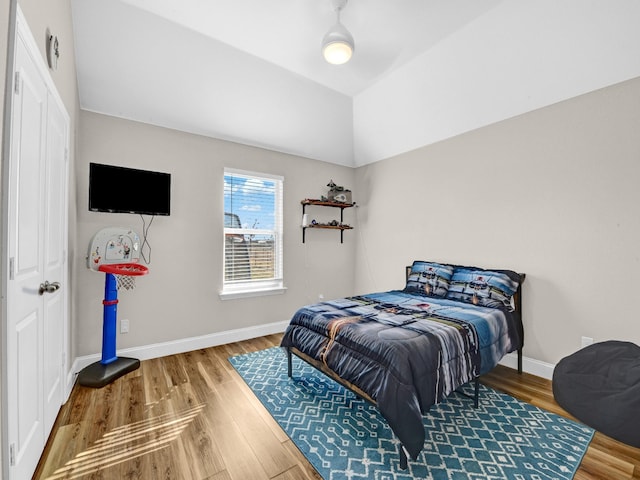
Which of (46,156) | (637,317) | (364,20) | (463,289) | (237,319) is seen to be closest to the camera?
(46,156)

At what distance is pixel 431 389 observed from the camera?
1.79 meters

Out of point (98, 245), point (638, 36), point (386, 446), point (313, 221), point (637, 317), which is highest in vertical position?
point (638, 36)

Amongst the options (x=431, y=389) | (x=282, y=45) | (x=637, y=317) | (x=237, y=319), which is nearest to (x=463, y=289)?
(x=637, y=317)

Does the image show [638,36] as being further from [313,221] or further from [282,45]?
[313,221]

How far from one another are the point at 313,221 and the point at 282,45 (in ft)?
7.16

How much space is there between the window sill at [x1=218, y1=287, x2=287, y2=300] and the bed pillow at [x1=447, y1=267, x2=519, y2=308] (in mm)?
2160

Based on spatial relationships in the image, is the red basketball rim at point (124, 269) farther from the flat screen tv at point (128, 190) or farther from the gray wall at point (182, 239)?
the flat screen tv at point (128, 190)

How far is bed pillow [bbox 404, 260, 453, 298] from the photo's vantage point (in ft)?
10.5

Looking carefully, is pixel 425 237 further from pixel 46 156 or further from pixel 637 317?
pixel 46 156

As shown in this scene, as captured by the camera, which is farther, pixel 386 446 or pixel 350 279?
pixel 350 279

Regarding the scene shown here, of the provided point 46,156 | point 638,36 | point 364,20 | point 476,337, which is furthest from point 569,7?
point 46,156

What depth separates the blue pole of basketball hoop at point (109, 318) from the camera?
8.68 ft

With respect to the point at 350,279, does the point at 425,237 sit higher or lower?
higher

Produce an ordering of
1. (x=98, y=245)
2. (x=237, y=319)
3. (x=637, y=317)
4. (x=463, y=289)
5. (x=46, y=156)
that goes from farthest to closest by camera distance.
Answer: (x=237, y=319)
(x=463, y=289)
(x=98, y=245)
(x=637, y=317)
(x=46, y=156)
